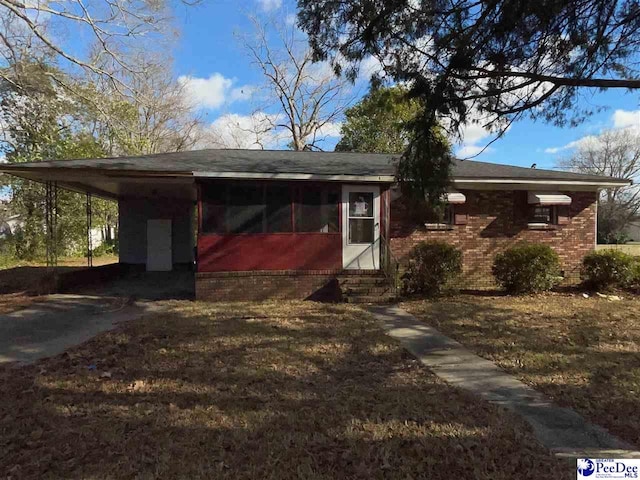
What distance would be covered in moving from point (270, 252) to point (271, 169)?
1.92 metres

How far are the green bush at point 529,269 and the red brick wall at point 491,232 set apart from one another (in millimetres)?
1713

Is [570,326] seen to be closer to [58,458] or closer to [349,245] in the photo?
[349,245]

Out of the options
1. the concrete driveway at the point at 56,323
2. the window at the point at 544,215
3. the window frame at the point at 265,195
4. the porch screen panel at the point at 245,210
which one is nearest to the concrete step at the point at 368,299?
the window frame at the point at 265,195

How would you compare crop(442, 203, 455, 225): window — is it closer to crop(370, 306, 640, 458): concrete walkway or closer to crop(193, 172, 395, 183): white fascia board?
crop(193, 172, 395, 183): white fascia board

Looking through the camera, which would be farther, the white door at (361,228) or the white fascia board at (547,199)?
the white fascia board at (547,199)

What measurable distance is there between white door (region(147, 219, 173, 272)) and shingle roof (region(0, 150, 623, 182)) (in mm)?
3606

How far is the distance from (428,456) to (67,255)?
25.2 m

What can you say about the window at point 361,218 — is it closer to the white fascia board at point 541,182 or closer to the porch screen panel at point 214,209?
the white fascia board at point 541,182

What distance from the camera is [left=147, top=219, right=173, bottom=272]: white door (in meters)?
15.6

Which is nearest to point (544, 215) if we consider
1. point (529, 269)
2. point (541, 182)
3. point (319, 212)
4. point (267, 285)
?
point (541, 182)

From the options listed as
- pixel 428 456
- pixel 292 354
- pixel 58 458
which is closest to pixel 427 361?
pixel 292 354

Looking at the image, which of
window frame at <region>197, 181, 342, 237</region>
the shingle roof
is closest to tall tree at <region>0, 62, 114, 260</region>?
the shingle roof

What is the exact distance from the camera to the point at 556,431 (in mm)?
3643

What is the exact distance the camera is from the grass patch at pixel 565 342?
432 centimetres
